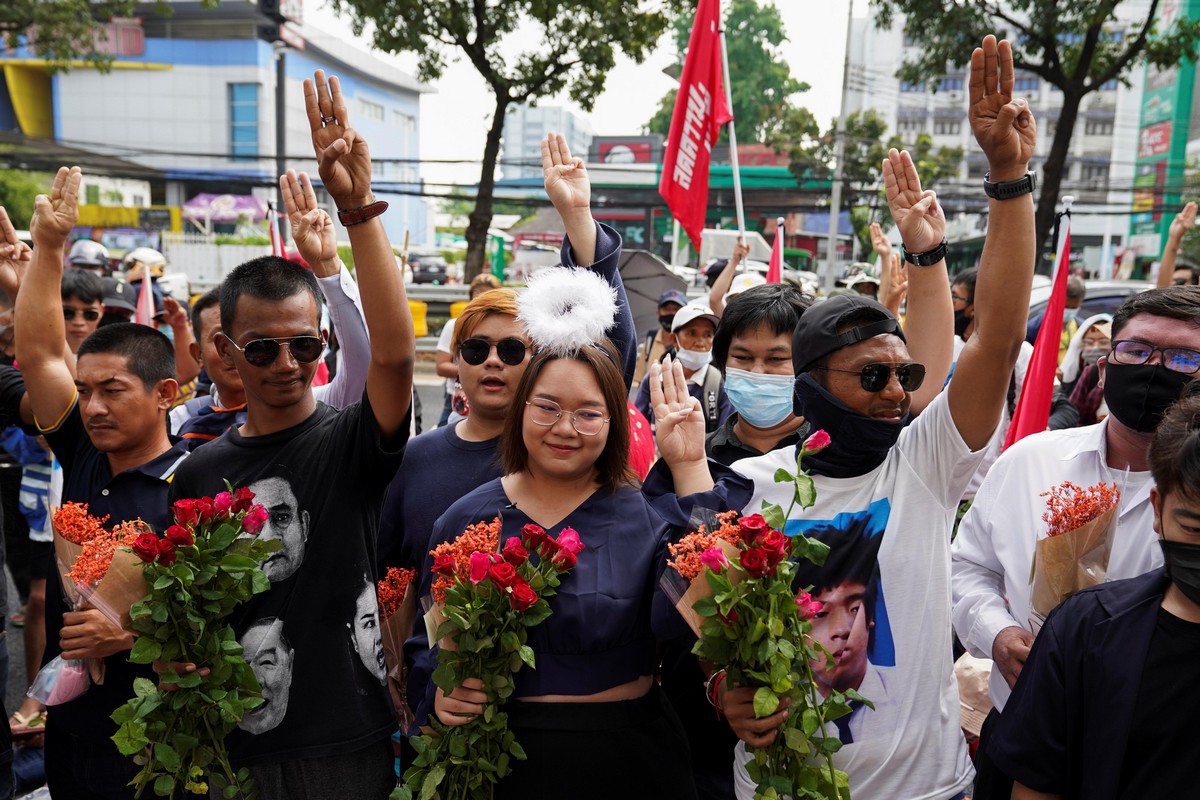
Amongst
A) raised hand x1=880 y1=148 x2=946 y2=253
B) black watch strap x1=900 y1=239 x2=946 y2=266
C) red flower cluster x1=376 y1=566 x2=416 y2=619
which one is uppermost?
raised hand x1=880 y1=148 x2=946 y2=253

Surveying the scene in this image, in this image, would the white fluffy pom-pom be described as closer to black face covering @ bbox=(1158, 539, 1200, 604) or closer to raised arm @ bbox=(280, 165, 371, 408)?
raised arm @ bbox=(280, 165, 371, 408)

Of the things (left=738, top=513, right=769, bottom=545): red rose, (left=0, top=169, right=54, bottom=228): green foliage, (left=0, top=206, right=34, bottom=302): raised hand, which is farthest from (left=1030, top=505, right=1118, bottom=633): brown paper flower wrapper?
(left=0, top=169, right=54, bottom=228): green foliage

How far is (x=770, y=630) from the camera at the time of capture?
1994 millimetres

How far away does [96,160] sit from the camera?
51500 mm

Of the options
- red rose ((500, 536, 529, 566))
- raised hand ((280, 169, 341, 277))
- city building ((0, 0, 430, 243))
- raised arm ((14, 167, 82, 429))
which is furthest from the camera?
city building ((0, 0, 430, 243))

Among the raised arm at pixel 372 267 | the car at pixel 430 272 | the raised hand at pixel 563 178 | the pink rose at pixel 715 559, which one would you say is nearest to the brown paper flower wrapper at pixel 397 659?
the raised arm at pixel 372 267

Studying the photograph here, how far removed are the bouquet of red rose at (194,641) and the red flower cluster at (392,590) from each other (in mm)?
476

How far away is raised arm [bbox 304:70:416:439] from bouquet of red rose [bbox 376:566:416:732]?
518 millimetres

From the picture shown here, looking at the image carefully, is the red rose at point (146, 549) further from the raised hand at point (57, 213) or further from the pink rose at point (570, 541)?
the raised hand at point (57, 213)

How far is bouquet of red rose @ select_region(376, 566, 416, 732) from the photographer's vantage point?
2.83 meters

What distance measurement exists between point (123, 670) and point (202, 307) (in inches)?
90.7

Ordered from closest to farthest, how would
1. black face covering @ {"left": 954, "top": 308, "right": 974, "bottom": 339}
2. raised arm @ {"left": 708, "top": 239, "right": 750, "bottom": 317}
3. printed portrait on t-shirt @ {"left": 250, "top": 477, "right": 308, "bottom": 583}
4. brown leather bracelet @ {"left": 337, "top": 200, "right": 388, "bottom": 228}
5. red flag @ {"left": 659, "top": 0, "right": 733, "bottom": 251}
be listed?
1. brown leather bracelet @ {"left": 337, "top": 200, "right": 388, "bottom": 228}
2. printed portrait on t-shirt @ {"left": 250, "top": 477, "right": 308, "bottom": 583}
3. black face covering @ {"left": 954, "top": 308, "right": 974, "bottom": 339}
4. red flag @ {"left": 659, "top": 0, "right": 733, "bottom": 251}
5. raised arm @ {"left": 708, "top": 239, "right": 750, "bottom": 317}

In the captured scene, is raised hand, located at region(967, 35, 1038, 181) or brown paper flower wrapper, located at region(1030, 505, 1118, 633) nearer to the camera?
brown paper flower wrapper, located at region(1030, 505, 1118, 633)

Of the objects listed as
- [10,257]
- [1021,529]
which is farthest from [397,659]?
[10,257]
